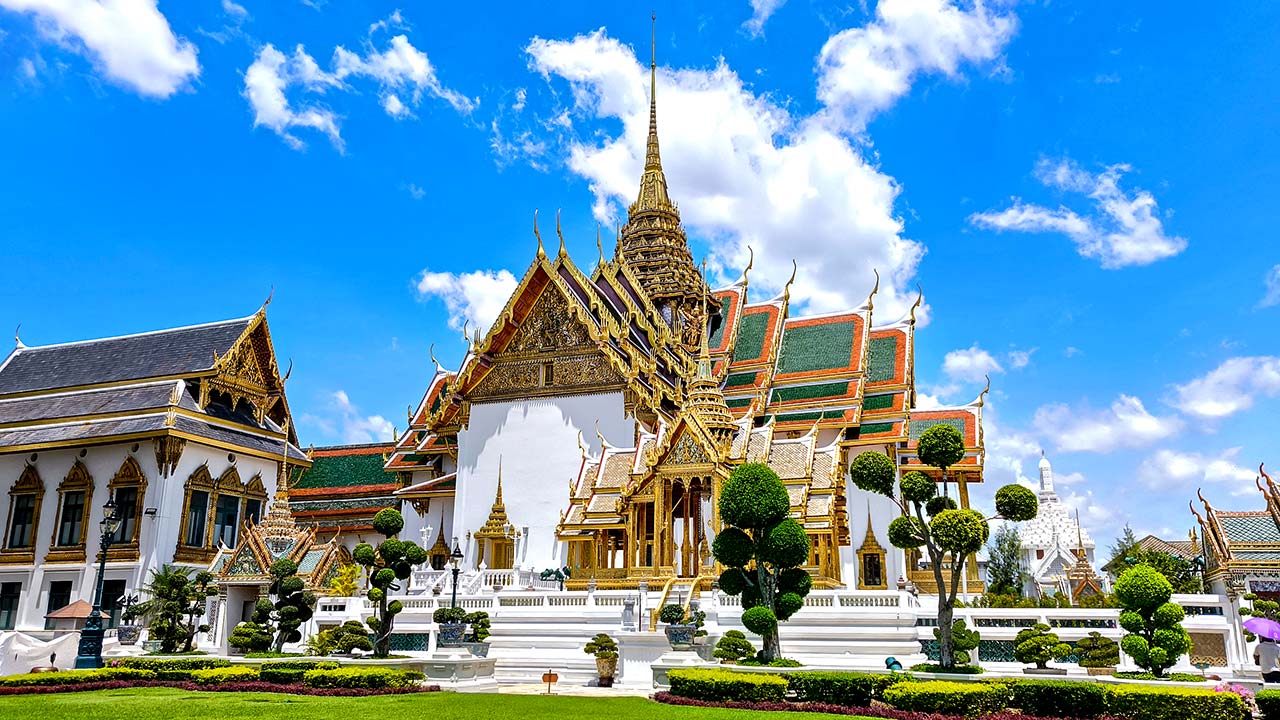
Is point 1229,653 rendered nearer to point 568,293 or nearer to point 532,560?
point 532,560

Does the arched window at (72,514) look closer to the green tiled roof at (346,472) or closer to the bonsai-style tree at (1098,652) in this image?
the green tiled roof at (346,472)

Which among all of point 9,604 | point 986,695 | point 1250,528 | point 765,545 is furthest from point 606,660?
point 9,604

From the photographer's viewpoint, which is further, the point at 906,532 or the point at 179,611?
the point at 179,611

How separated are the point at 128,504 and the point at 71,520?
1.82 meters

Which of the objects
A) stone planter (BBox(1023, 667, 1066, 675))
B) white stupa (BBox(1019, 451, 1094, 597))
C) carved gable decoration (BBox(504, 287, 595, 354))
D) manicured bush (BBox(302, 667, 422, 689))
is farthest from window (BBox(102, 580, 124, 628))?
white stupa (BBox(1019, 451, 1094, 597))

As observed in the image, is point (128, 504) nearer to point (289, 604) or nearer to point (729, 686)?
point (289, 604)

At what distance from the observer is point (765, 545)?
12.5m

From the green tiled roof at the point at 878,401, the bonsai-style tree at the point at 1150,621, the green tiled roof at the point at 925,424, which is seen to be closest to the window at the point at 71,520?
the green tiled roof at the point at 878,401

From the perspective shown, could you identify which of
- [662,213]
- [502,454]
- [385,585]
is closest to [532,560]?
[502,454]

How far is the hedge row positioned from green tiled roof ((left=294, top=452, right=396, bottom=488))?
22237 millimetres

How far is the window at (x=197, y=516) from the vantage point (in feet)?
79.3

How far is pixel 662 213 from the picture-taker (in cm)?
3528

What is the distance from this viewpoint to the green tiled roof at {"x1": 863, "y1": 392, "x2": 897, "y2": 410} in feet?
83.3

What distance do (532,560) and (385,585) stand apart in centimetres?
880
